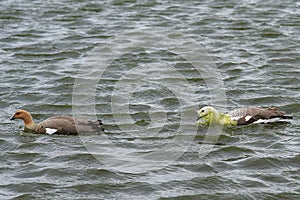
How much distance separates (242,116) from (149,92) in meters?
3.37

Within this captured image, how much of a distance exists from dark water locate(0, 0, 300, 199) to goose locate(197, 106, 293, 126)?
0.19 m

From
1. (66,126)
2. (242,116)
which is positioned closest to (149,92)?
(242,116)

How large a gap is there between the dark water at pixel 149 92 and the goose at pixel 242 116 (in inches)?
7.4

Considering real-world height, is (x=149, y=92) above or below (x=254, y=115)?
below

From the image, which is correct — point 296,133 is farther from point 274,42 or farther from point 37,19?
point 37,19

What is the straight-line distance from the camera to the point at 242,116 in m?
13.6

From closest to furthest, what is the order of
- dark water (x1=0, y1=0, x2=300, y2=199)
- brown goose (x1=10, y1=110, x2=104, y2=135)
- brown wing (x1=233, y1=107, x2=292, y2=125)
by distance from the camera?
Answer: dark water (x1=0, y1=0, x2=300, y2=199) < brown goose (x1=10, y1=110, x2=104, y2=135) < brown wing (x1=233, y1=107, x2=292, y2=125)

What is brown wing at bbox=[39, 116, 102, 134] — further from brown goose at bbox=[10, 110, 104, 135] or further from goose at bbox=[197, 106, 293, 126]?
goose at bbox=[197, 106, 293, 126]

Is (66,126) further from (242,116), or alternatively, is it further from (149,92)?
(149,92)

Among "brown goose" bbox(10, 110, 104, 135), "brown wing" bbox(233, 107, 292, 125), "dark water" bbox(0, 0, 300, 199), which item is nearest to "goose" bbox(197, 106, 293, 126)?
"brown wing" bbox(233, 107, 292, 125)

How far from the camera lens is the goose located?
13586 mm

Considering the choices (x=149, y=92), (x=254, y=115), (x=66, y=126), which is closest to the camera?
(x=66, y=126)

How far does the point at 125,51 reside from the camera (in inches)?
797

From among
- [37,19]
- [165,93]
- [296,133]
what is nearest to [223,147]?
[296,133]
